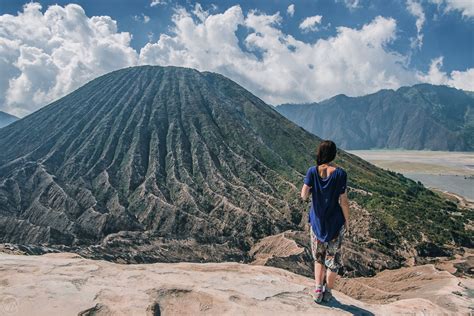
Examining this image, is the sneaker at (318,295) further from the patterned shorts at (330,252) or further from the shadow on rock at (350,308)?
the patterned shorts at (330,252)

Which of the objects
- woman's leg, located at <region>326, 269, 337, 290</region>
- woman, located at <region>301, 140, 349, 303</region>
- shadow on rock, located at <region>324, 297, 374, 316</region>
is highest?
woman, located at <region>301, 140, 349, 303</region>

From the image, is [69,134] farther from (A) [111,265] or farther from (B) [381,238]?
(A) [111,265]

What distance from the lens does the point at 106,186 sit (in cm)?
5816

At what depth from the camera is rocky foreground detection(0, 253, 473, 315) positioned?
23.1 feet

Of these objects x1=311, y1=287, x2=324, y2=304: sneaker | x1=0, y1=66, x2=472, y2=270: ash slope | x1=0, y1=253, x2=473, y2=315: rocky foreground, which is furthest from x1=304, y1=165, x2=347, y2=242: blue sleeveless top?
x1=0, y1=66, x2=472, y2=270: ash slope

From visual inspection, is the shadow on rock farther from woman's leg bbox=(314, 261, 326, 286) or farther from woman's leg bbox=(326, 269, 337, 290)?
woman's leg bbox=(314, 261, 326, 286)

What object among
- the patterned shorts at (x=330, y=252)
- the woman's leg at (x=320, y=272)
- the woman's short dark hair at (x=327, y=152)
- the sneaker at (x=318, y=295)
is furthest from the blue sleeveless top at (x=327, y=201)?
the sneaker at (x=318, y=295)

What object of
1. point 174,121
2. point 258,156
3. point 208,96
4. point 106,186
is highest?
point 208,96

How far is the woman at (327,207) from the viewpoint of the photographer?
7285mm

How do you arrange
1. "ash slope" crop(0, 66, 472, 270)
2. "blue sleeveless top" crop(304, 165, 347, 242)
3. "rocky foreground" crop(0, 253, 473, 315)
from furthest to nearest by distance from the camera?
"ash slope" crop(0, 66, 472, 270)
"blue sleeveless top" crop(304, 165, 347, 242)
"rocky foreground" crop(0, 253, 473, 315)

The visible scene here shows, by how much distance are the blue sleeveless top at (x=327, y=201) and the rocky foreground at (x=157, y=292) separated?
63.5 inches

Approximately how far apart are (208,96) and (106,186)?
4368 centimetres

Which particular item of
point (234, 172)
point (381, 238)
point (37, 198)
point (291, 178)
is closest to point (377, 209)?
point (381, 238)

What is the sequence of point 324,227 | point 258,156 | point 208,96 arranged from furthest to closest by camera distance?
point 208,96
point 258,156
point 324,227
